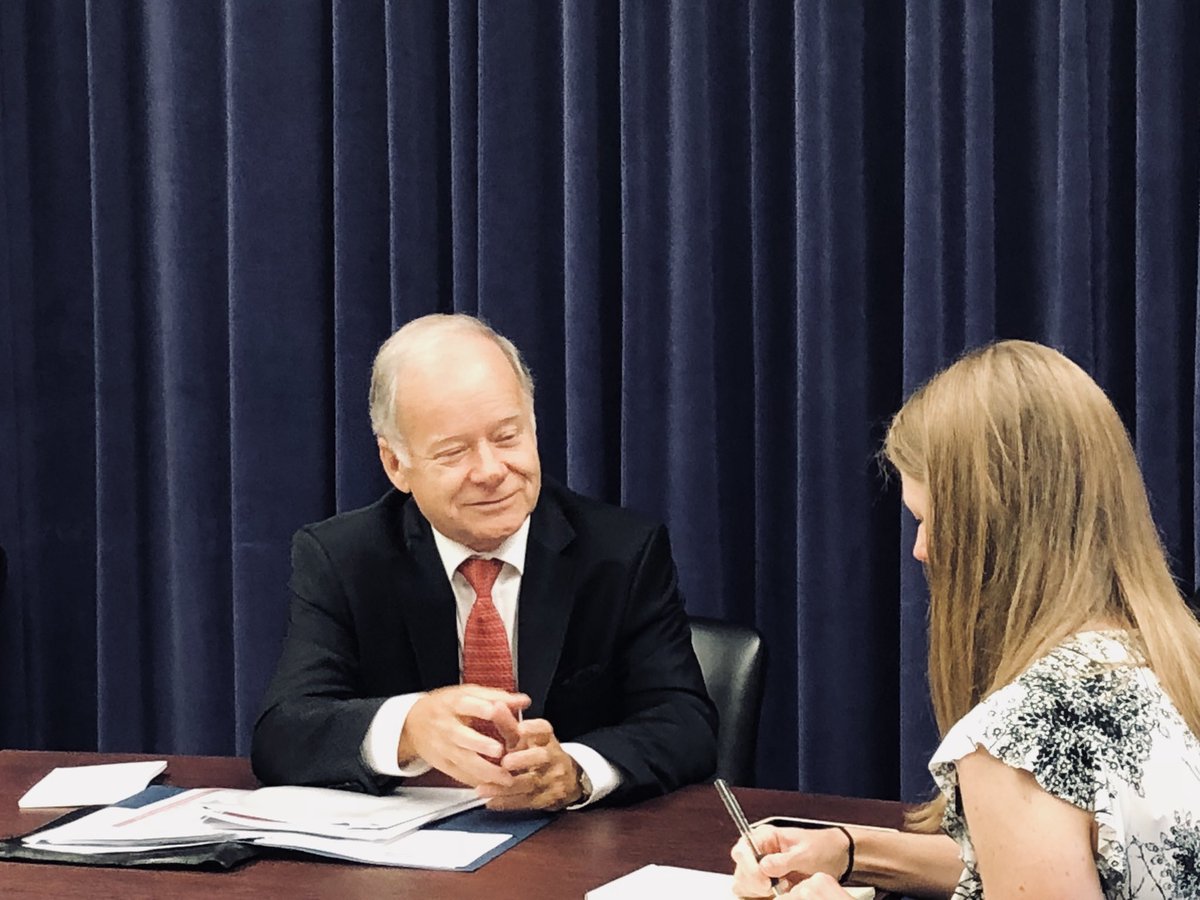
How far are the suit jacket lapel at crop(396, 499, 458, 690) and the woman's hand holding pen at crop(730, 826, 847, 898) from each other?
0.84 m

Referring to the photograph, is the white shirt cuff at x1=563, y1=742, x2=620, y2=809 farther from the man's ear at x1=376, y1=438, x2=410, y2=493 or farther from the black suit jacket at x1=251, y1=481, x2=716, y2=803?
the man's ear at x1=376, y1=438, x2=410, y2=493

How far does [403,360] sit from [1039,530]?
1300 mm

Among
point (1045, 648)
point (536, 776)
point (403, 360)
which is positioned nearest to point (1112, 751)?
point (1045, 648)

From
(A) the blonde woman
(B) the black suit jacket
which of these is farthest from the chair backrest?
(A) the blonde woman

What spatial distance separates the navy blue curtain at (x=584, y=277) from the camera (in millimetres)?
3113

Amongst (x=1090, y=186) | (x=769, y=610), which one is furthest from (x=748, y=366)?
(x=1090, y=186)

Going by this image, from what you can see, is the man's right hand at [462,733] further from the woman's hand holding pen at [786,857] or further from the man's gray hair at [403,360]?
the man's gray hair at [403,360]

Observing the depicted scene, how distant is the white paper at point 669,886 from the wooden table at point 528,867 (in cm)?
3

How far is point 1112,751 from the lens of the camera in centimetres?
144

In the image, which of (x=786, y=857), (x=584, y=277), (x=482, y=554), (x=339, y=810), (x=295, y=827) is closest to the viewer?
(x=786, y=857)

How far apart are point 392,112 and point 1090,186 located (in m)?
1.52

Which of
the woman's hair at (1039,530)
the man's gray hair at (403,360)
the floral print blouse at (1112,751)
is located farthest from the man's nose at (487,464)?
the floral print blouse at (1112,751)

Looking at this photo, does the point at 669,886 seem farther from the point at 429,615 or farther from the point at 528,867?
the point at 429,615

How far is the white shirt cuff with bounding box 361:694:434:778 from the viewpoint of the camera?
218cm
